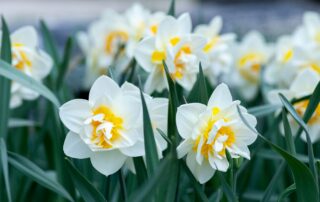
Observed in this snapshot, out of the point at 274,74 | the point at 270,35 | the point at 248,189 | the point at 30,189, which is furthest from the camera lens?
→ the point at 270,35

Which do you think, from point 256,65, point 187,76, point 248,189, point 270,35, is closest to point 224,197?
point 187,76

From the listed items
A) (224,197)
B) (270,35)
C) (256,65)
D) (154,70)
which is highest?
(154,70)

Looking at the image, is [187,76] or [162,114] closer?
[162,114]

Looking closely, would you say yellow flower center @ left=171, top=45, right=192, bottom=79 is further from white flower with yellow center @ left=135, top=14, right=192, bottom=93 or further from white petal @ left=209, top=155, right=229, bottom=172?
white petal @ left=209, top=155, right=229, bottom=172

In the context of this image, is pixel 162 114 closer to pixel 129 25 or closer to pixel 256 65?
pixel 129 25

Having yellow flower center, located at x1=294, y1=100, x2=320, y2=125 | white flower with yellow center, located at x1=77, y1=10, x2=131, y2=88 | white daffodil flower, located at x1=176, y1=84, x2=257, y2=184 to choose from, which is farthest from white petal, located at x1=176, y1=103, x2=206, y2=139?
white flower with yellow center, located at x1=77, y1=10, x2=131, y2=88

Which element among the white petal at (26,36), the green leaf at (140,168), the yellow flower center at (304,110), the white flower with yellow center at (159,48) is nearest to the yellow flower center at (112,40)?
the white petal at (26,36)
